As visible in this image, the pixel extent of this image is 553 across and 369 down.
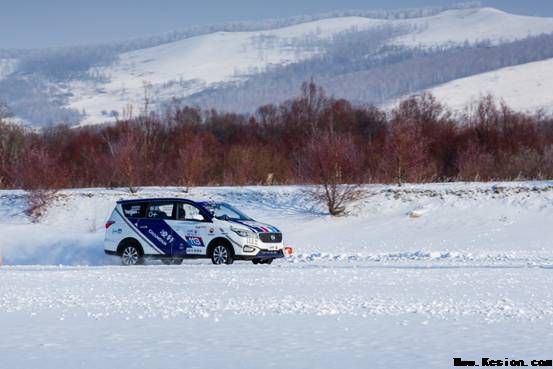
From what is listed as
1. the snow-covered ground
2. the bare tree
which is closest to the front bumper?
the snow-covered ground

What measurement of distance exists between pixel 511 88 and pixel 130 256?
423ft

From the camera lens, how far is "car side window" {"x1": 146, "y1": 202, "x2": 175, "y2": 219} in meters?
22.6

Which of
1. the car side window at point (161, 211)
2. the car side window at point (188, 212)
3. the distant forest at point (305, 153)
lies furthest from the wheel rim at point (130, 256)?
the distant forest at point (305, 153)

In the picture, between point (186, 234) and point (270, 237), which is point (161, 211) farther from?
point (270, 237)

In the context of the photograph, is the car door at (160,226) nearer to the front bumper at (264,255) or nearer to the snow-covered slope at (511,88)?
the front bumper at (264,255)

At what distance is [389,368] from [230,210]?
14.1 metres

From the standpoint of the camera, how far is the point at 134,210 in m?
23.0

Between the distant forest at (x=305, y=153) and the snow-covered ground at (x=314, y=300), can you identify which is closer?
the snow-covered ground at (x=314, y=300)

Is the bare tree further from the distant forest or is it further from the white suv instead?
the white suv

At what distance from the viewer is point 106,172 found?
140 ft

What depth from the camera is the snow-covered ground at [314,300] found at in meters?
10.2

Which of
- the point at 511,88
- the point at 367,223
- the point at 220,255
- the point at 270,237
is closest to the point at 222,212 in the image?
the point at 220,255

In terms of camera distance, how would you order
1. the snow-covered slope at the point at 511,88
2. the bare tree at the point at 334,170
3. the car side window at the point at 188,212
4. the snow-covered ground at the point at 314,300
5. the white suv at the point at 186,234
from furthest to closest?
the snow-covered slope at the point at 511,88
the bare tree at the point at 334,170
the car side window at the point at 188,212
the white suv at the point at 186,234
the snow-covered ground at the point at 314,300
